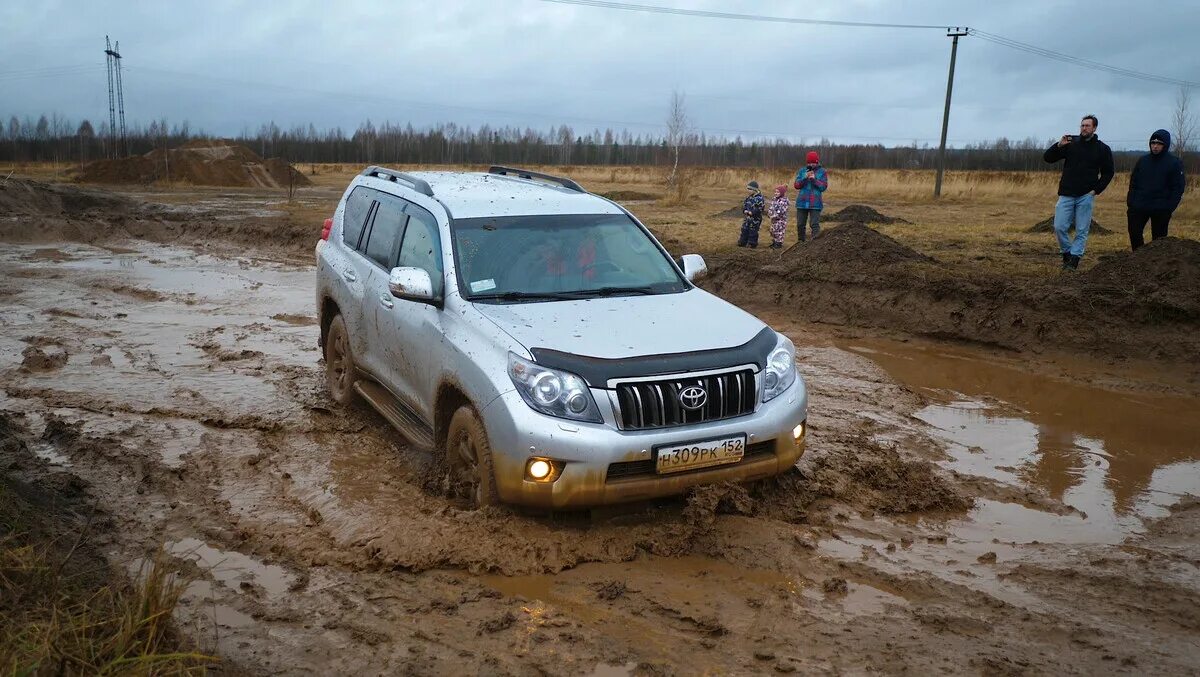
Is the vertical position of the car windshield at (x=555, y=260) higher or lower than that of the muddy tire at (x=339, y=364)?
higher

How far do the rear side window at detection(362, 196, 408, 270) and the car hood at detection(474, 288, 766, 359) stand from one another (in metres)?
1.42

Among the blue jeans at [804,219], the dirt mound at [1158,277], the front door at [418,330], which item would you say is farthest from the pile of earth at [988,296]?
the front door at [418,330]

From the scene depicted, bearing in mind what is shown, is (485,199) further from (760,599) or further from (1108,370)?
(1108,370)

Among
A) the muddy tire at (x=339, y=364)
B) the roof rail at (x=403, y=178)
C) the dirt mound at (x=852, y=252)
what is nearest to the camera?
the roof rail at (x=403, y=178)

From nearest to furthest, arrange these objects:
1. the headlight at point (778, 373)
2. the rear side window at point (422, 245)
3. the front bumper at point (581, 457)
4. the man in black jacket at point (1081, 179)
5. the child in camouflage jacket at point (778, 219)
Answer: the front bumper at point (581, 457) → the headlight at point (778, 373) → the rear side window at point (422, 245) → the man in black jacket at point (1081, 179) → the child in camouflage jacket at point (778, 219)

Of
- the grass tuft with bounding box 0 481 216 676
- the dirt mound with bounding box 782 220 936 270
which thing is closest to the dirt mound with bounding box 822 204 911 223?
the dirt mound with bounding box 782 220 936 270

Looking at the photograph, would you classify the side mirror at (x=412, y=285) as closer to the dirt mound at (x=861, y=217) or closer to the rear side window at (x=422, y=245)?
the rear side window at (x=422, y=245)

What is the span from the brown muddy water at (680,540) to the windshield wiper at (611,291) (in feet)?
4.55

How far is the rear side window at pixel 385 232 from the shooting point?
260 inches

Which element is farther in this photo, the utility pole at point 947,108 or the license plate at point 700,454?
the utility pole at point 947,108

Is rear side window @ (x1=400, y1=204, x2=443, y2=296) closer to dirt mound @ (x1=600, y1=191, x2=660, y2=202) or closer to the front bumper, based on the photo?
the front bumper

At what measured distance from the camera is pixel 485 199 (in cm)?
634

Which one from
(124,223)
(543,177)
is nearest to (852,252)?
(543,177)

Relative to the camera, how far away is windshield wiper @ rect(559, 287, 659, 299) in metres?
5.78
